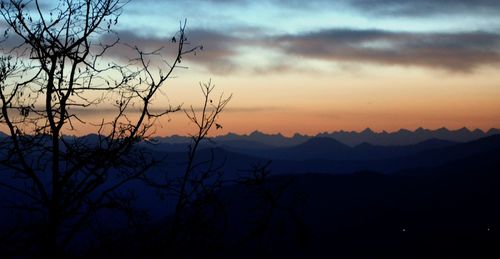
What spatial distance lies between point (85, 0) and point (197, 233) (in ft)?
11.7

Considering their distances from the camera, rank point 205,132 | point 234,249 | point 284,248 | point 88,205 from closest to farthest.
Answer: point 88,205, point 234,249, point 205,132, point 284,248

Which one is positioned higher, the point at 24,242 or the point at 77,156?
the point at 77,156

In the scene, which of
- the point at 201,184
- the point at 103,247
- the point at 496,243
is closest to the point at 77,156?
the point at 103,247

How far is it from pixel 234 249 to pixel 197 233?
1.84 feet

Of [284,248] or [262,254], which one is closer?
[262,254]

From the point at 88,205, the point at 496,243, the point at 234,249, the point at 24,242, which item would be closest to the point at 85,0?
the point at 88,205

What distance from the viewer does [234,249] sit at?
266 inches

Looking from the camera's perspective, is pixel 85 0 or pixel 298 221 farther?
pixel 85 0

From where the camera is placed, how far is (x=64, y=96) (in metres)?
6.80

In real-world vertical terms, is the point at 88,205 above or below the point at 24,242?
above

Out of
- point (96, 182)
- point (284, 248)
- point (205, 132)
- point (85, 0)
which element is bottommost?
point (284, 248)

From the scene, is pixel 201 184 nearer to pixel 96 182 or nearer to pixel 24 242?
pixel 96 182

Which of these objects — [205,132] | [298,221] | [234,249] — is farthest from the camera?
[205,132]

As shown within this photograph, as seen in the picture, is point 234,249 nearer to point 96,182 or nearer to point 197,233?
point 197,233
